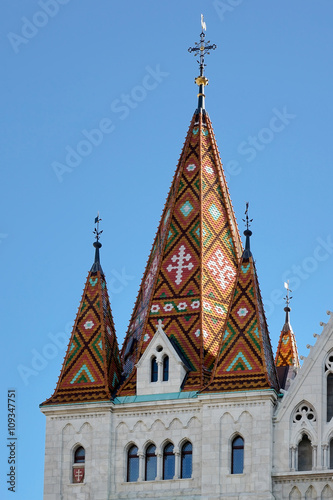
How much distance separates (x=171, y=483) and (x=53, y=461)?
2.86m

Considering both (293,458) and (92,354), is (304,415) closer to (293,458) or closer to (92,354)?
(293,458)

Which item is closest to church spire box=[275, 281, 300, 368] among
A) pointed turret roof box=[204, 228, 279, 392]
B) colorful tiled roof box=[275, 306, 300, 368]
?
colorful tiled roof box=[275, 306, 300, 368]

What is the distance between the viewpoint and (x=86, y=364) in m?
40.7

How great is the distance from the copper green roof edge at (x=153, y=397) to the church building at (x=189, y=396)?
37mm

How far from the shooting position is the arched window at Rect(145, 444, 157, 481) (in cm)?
3928

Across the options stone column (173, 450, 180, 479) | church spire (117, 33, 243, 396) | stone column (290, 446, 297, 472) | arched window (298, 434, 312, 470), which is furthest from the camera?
church spire (117, 33, 243, 396)

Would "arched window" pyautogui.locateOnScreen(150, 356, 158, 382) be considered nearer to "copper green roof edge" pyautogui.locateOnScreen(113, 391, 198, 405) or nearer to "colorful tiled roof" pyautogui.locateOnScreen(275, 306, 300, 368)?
"copper green roof edge" pyautogui.locateOnScreen(113, 391, 198, 405)

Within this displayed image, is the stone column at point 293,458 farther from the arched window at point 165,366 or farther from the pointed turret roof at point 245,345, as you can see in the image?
the arched window at point 165,366

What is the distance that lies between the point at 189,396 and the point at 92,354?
2.71 m

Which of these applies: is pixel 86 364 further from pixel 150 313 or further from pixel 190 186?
pixel 190 186

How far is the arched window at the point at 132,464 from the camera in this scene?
39406 mm

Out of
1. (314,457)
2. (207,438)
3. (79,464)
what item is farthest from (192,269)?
(314,457)

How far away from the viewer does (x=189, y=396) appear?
39.5 m

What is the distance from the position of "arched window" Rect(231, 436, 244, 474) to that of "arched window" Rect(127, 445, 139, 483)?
2.28m
